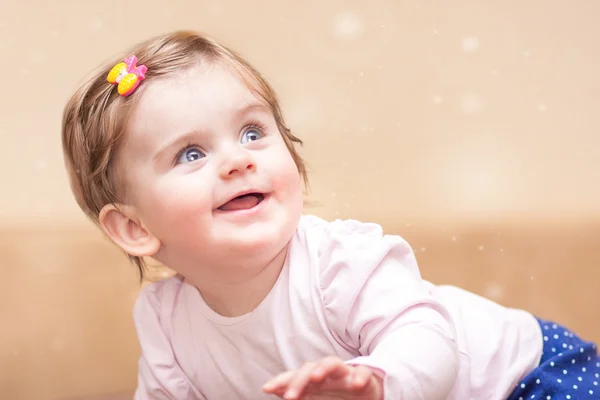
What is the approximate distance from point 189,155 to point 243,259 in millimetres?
145

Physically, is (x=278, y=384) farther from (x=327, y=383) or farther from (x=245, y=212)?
(x=245, y=212)

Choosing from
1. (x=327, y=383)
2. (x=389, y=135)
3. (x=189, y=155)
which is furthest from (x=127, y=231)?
(x=389, y=135)

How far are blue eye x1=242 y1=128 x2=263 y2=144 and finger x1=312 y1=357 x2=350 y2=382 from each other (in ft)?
1.15

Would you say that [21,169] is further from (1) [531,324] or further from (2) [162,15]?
(1) [531,324]

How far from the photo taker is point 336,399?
0.81 m

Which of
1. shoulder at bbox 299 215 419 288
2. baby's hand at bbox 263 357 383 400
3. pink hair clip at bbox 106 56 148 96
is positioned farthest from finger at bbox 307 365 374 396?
pink hair clip at bbox 106 56 148 96

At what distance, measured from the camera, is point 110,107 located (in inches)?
40.4

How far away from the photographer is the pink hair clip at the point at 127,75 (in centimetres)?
101

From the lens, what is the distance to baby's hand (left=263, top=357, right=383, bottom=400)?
2.38 feet

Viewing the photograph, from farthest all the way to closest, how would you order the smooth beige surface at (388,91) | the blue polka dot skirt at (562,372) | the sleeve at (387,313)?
the smooth beige surface at (388,91)
the blue polka dot skirt at (562,372)
the sleeve at (387,313)

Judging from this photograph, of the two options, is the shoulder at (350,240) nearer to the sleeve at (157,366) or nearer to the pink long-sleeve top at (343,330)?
the pink long-sleeve top at (343,330)

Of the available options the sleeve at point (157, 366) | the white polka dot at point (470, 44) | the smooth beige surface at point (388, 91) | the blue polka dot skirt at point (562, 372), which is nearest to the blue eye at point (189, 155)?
the sleeve at point (157, 366)

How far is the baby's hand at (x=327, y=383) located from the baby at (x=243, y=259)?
39 millimetres

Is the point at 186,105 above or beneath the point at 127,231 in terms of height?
above
